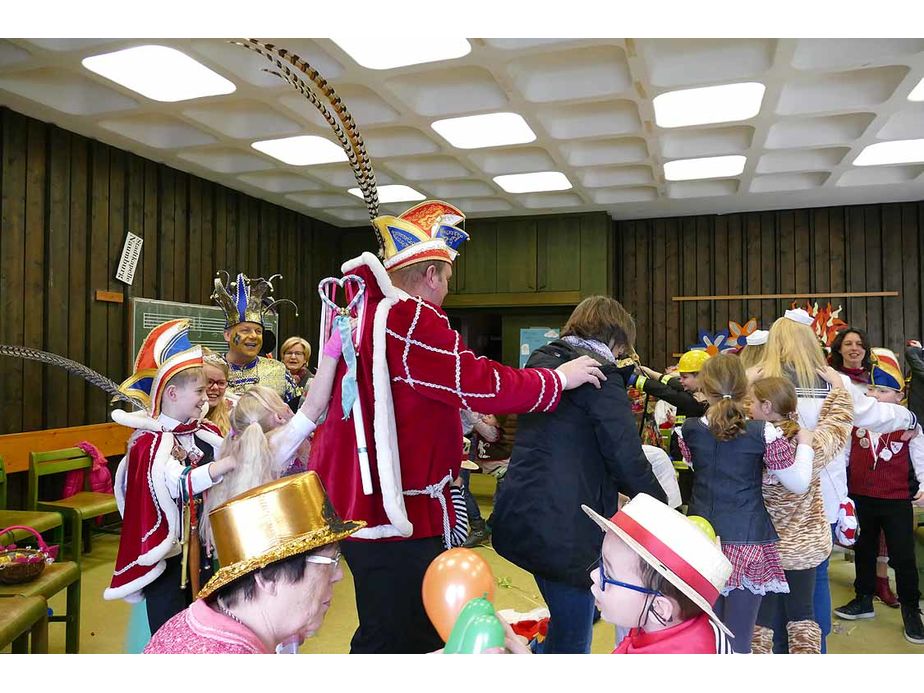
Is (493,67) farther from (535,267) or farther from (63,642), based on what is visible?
(535,267)

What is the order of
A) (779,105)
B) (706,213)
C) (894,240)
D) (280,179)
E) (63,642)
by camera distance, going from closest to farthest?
1. (63,642)
2. (779,105)
3. (280,179)
4. (894,240)
5. (706,213)

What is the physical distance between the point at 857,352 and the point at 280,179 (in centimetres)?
471

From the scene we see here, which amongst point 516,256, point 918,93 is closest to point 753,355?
point 918,93

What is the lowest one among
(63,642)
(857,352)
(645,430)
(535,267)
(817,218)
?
(63,642)

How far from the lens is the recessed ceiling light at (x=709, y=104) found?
372 centimetres

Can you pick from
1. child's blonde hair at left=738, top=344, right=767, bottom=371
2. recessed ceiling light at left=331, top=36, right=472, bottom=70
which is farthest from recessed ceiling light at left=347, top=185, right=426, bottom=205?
child's blonde hair at left=738, top=344, right=767, bottom=371

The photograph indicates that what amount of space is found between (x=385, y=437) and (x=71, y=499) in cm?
341

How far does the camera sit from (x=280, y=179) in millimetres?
5867

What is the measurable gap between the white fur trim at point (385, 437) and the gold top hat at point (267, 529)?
0.38m

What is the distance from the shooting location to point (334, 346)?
165cm

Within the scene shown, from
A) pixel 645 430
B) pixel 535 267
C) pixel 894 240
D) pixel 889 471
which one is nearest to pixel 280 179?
pixel 535 267

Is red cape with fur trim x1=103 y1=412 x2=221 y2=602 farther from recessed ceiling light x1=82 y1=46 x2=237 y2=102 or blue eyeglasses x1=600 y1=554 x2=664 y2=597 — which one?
recessed ceiling light x1=82 y1=46 x2=237 y2=102

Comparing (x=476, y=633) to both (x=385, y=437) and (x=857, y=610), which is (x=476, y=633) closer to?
(x=385, y=437)

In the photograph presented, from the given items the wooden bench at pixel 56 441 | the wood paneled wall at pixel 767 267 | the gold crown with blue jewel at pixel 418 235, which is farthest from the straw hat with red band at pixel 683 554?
the wood paneled wall at pixel 767 267
